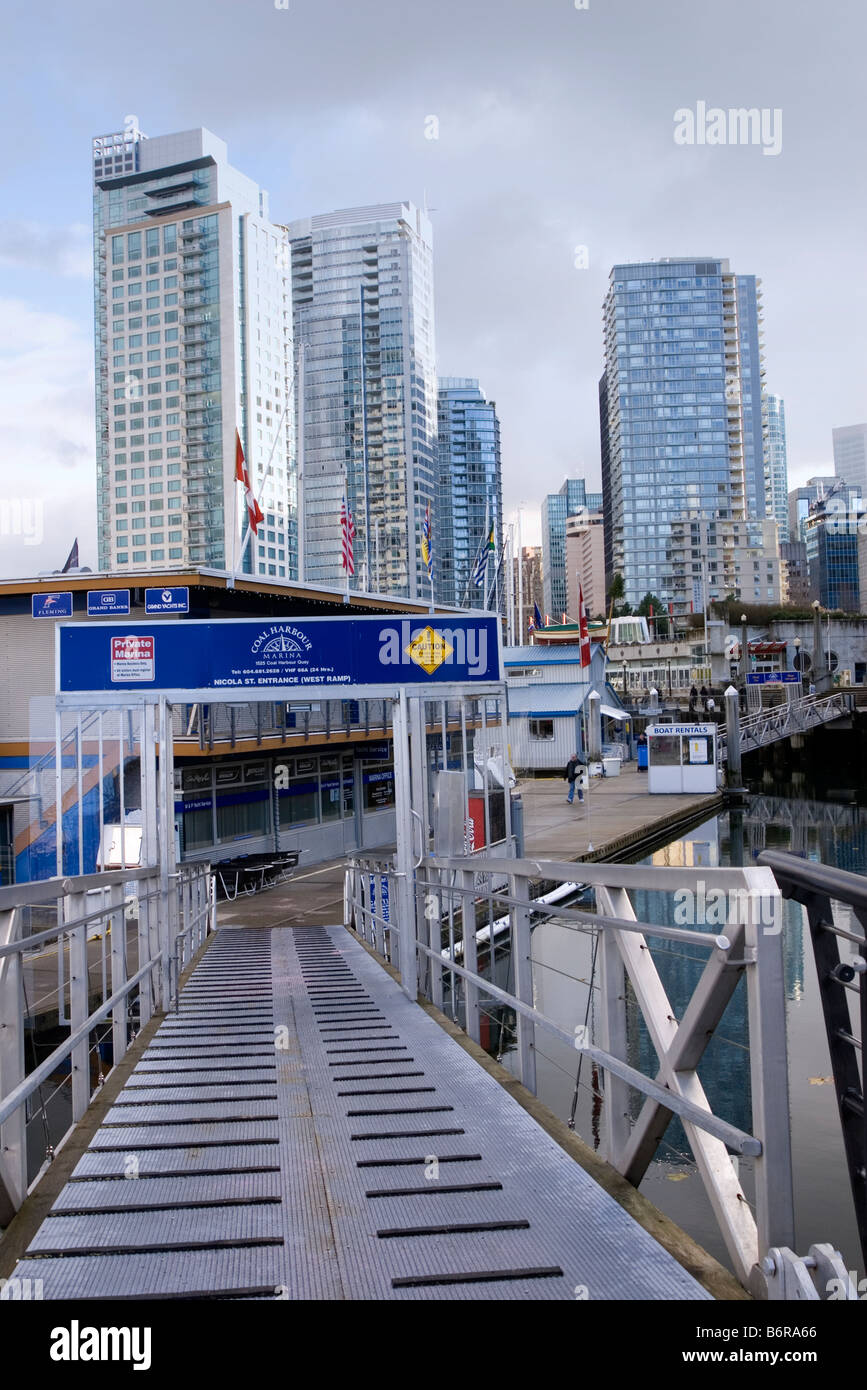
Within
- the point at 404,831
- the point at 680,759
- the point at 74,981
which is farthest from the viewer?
the point at 680,759

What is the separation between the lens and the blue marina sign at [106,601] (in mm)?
22453

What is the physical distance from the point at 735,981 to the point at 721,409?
496ft

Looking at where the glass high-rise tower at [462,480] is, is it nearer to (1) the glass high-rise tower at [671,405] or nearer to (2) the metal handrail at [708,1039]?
(1) the glass high-rise tower at [671,405]

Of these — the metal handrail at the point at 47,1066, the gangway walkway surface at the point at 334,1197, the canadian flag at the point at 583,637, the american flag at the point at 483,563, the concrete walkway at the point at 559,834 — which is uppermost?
the american flag at the point at 483,563

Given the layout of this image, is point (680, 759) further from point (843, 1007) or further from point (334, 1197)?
point (843, 1007)

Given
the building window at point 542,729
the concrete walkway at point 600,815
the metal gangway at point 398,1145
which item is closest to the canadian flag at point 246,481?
Result: the concrete walkway at point 600,815

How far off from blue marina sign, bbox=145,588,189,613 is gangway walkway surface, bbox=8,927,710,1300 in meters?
17.4

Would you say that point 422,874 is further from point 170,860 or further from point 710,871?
point 710,871

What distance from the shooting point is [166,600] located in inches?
896

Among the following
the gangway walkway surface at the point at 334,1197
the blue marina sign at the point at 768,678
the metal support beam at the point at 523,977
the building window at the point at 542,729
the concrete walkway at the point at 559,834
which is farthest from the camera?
the blue marina sign at the point at 768,678

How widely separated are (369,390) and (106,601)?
11309cm

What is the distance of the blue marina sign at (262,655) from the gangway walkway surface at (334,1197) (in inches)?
195

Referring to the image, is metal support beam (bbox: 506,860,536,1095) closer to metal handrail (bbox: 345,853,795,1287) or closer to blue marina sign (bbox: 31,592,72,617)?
metal handrail (bbox: 345,853,795,1287)

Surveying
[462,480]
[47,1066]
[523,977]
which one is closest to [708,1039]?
[523,977]
